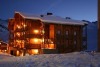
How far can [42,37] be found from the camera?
5466cm

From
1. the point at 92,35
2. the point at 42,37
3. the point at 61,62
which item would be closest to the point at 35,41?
the point at 42,37

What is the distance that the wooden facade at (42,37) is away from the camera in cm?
5453

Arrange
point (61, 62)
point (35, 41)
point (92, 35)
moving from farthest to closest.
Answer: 1. point (92, 35)
2. point (35, 41)
3. point (61, 62)

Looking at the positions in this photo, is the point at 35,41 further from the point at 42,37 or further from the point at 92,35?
the point at 92,35

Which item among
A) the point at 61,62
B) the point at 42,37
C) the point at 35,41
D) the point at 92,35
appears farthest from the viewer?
the point at 92,35

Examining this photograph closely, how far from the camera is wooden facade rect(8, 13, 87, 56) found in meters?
54.5

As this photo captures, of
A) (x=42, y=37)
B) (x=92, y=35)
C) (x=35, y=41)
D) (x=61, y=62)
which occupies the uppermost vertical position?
(x=42, y=37)

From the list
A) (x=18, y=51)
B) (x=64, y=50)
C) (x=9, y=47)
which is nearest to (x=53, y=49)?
(x=64, y=50)

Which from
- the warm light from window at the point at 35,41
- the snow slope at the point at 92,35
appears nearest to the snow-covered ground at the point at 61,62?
the warm light from window at the point at 35,41

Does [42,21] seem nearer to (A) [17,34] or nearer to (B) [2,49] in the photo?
(A) [17,34]

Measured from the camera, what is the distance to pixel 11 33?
63938 millimetres

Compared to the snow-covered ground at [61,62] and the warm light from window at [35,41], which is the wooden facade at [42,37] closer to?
the warm light from window at [35,41]

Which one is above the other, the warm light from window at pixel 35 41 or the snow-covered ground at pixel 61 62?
the warm light from window at pixel 35 41

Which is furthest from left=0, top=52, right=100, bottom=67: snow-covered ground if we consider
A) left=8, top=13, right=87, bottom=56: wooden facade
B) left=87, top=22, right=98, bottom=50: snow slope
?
left=87, top=22, right=98, bottom=50: snow slope
